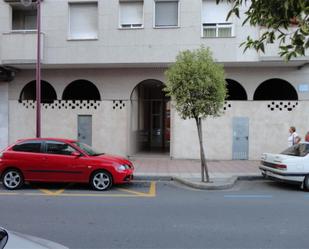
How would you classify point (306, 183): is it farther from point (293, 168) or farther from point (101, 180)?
point (101, 180)

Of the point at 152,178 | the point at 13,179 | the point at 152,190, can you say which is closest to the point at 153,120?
the point at 152,178

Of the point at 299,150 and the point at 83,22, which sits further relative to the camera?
the point at 83,22

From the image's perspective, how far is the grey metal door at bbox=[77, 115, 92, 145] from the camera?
56.7ft

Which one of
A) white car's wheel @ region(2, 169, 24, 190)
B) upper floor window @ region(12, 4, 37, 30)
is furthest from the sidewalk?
upper floor window @ region(12, 4, 37, 30)

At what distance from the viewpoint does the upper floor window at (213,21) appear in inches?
625

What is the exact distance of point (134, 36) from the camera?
619 inches

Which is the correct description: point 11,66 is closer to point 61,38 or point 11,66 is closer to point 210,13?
point 61,38

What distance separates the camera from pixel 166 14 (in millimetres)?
16094

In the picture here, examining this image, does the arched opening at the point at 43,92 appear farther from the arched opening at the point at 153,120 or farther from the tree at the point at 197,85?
the tree at the point at 197,85

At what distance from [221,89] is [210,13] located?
21.5ft

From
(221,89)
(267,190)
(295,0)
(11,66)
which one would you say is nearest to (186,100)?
(221,89)

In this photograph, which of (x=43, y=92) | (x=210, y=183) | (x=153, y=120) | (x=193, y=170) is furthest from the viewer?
(x=153, y=120)

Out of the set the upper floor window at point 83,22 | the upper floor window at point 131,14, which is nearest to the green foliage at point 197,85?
the upper floor window at point 131,14

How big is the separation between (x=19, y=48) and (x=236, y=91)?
34.8 ft
